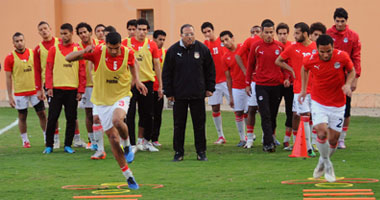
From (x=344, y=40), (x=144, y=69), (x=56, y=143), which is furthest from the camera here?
(x=56, y=143)

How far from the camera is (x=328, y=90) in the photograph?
10109 mm

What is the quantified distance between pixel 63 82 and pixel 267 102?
3.76 m

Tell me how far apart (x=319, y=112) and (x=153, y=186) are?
254cm

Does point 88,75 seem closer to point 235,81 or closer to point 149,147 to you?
point 149,147

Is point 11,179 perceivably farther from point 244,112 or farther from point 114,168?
point 244,112

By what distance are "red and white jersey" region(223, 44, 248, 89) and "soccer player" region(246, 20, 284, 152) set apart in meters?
1.17

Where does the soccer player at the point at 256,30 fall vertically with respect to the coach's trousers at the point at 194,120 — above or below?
above

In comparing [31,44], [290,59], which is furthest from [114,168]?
[31,44]

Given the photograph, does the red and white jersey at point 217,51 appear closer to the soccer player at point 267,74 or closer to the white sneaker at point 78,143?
the soccer player at point 267,74

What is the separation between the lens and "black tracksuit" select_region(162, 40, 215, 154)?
12016 millimetres

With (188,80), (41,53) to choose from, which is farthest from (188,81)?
(41,53)

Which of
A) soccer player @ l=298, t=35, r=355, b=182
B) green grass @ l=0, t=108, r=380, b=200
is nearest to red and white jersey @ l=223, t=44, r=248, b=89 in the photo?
green grass @ l=0, t=108, r=380, b=200

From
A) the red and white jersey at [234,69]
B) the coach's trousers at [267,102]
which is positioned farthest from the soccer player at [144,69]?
the coach's trousers at [267,102]

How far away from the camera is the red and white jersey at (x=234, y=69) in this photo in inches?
574
